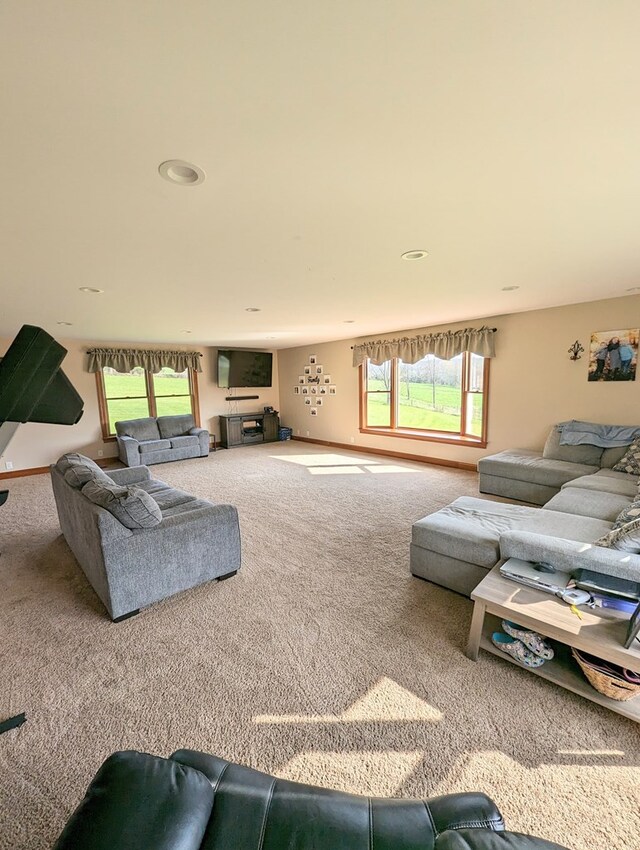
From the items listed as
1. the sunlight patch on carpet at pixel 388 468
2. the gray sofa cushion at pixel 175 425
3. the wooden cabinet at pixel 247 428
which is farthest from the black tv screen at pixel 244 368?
the sunlight patch on carpet at pixel 388 468

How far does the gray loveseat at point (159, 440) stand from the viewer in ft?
19.8

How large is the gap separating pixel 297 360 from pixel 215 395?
203 cm

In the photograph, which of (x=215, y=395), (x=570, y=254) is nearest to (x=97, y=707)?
(x=570, y=254)

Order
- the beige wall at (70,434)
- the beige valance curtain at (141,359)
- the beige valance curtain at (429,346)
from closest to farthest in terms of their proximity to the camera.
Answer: the beige valance curtain at (429,346), the beige wall at (70,434), the beige valance curtain at (141,359)

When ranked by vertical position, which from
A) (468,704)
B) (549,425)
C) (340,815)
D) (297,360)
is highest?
(297,360)

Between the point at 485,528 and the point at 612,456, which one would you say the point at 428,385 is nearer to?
the point at 612,456

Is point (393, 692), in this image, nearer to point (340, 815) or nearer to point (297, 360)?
point (340, 815)

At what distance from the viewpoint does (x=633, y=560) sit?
5.44 ft

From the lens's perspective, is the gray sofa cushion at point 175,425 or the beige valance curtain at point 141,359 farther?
the gray sofa cushion at point 175,425

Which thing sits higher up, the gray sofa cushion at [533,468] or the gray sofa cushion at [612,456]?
the gray sofa cushion at [612,456]

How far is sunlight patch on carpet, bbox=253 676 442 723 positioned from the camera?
1494mm

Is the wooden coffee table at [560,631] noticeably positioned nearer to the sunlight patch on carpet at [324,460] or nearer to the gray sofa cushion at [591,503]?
the gray sofa cushion at [591,503]

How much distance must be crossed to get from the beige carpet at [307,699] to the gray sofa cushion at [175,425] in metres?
3.89

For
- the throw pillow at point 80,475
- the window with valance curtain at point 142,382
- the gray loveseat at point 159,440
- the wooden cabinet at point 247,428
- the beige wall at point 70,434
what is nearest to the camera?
the throw pillow at point 80,475
